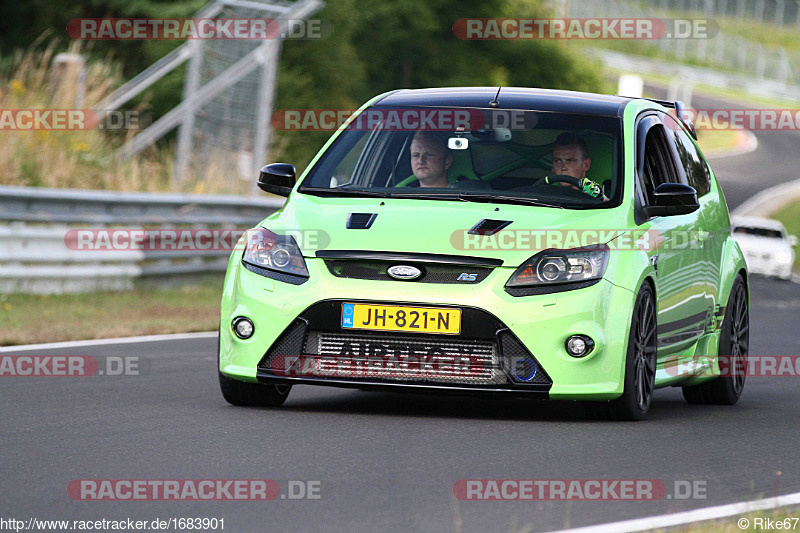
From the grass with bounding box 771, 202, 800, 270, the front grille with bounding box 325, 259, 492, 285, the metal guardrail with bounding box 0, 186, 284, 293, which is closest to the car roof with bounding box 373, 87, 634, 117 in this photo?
the front grille with bounding box 325, 259, 492, 285

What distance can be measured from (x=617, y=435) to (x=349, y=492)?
2125 mm

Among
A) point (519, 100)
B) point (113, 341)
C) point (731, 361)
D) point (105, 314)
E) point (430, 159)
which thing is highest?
point (519, 100)

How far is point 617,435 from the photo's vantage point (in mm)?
7785

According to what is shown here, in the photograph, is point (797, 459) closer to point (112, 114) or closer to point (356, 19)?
point (112, 114)

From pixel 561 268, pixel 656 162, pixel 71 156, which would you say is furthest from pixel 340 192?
pixel 71 156

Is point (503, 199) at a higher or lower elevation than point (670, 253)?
higher

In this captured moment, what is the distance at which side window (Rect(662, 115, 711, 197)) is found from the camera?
10078mm

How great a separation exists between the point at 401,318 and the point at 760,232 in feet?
89.5

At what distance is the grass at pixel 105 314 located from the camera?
42.1ft

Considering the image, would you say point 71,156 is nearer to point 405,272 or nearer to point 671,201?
point 671,201

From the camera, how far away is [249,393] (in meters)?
8.48

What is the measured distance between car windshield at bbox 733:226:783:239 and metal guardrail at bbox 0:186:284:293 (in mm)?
18042

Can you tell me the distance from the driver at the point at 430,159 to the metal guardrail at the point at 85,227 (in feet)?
23.0

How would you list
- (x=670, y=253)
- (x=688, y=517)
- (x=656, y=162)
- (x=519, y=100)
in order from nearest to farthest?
1. (x=688, y=517)
2. (x=670, y=253)
3. (x=519, y=100)
4. (x=656, y=162)
